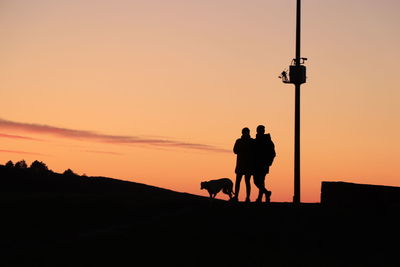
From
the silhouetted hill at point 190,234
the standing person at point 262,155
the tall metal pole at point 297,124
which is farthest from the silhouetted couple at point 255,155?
the tall metal pole at point 297,124

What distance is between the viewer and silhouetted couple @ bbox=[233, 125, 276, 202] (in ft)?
74.9

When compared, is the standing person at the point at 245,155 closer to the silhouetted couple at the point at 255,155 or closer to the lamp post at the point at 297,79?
the silhouetted couple at the point at 255,155

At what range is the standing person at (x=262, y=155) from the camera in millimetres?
22797

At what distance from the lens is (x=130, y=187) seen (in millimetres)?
41656

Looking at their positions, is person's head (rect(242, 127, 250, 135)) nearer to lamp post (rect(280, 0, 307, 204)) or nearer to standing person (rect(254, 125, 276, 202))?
standing person (rect(254, 125, 276, 202))

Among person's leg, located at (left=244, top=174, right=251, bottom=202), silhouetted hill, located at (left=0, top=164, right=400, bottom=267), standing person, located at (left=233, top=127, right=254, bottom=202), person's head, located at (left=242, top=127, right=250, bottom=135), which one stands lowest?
silhouetted hill, located at (left=0, top=164, right=400, bottom=267)

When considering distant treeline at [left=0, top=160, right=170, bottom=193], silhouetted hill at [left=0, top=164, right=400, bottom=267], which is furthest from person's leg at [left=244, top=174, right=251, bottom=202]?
distant treeline at [left=0, top=160, right=170, bottom=193]

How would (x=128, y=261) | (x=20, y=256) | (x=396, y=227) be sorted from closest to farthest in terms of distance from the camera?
(x=128, y=261), (x=20, y=256), (x=396, y=227)

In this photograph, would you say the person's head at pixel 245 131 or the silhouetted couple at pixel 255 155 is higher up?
the person's head at pixel 245 131

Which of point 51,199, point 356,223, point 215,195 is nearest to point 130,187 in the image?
point 215,195

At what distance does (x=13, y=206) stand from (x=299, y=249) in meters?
11.8

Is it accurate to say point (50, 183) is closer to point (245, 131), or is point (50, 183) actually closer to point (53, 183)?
point (53, 183)

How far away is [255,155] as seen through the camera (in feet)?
74.9

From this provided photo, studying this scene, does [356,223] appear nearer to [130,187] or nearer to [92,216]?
[92,216]
